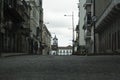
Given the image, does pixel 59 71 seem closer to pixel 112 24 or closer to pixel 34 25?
pixel 112 24

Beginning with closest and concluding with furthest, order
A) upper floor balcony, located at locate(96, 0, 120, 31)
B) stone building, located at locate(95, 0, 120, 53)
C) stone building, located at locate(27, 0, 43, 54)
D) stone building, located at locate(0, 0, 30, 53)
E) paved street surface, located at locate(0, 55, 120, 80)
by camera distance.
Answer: paved street surface, located at locate(0, 55, 120, 80)
upper floor balcony, located at locate(96, 0, 120, 31)
stone building, located at locate(95, 0, 120, 53)
stone building, located at locate(0, 0, 30, 53)
stone building, located at locate(27, 0, 43, 54)

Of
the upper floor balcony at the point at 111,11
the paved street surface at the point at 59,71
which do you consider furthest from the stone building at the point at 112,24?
the paved street surface at the point at 59,71

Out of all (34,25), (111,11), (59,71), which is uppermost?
(34,25)

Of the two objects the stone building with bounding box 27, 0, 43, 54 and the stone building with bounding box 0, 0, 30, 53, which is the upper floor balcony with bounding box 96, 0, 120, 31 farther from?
the stone building with bounding box 27, 0, 43, 54

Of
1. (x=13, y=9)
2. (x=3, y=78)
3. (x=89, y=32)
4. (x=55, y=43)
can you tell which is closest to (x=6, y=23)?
(x=13, y=9)

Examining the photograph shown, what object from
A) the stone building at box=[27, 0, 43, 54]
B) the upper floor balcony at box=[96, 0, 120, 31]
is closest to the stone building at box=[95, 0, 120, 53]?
the upper floor balcony at box=[96, 0, 120, 31]

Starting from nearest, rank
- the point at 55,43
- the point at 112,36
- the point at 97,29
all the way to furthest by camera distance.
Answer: the point at 112,36 → the point at 97,29 → the point at 55,43

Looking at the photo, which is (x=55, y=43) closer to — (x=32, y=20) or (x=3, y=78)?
(x=32, y=20)

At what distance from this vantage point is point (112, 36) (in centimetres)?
5153

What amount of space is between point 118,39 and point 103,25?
47.9 feet

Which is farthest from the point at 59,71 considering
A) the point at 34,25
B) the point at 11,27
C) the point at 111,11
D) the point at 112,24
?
the point at 34,25

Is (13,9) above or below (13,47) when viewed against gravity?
above

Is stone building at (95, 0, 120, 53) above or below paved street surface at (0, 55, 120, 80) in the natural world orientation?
above

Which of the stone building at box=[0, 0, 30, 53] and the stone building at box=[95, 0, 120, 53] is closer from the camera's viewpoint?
the stone building at box=[95, 0, 120, 53]
